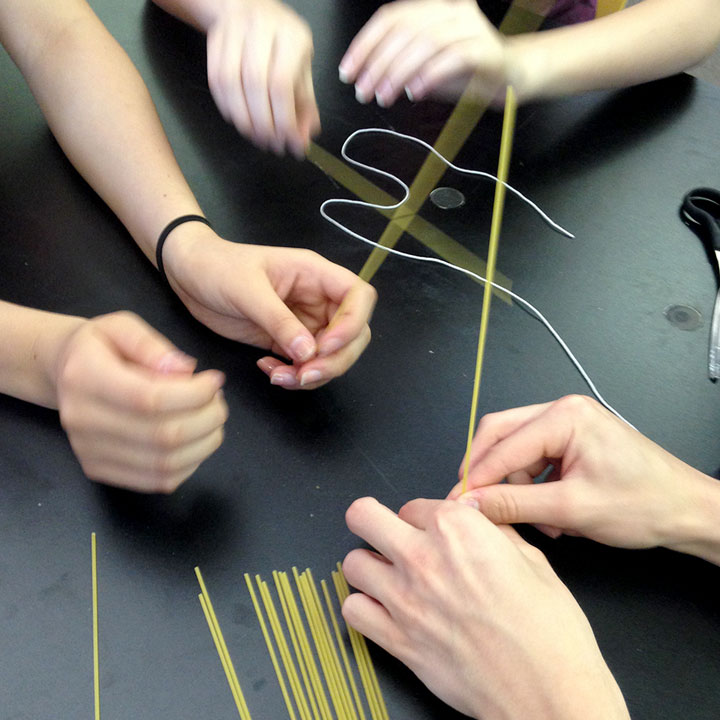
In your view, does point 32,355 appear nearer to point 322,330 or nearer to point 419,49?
point 322,330

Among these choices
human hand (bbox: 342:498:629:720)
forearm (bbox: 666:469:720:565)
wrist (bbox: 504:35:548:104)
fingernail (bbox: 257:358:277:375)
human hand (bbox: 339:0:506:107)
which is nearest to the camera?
human hand (bbox: 342:498:629:720)

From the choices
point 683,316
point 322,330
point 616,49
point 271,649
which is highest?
point 616,49

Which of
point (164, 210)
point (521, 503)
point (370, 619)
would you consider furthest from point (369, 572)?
point (164, 210)

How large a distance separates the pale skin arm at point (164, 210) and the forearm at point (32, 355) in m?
0.15

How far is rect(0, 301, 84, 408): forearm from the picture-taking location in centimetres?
62

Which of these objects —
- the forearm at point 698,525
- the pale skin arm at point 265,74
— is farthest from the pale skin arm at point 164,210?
the forearm at point 698,525

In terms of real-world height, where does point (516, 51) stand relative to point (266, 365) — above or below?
above

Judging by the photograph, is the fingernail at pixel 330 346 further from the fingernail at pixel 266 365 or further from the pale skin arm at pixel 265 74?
the pale skin arm at pixel 265 74

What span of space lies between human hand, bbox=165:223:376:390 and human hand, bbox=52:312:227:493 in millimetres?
111

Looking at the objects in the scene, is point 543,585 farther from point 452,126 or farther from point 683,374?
point 452,126

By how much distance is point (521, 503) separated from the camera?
0.56 meters

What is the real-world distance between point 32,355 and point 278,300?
243 millimetres

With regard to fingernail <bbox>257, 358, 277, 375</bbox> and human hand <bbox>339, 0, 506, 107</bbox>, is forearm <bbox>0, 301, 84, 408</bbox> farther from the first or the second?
human hand <bbox>339, 0, 506, 107</bbox>

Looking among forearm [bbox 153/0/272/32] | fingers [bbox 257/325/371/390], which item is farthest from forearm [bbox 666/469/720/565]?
forearm [bbox 153/0/272/32]
